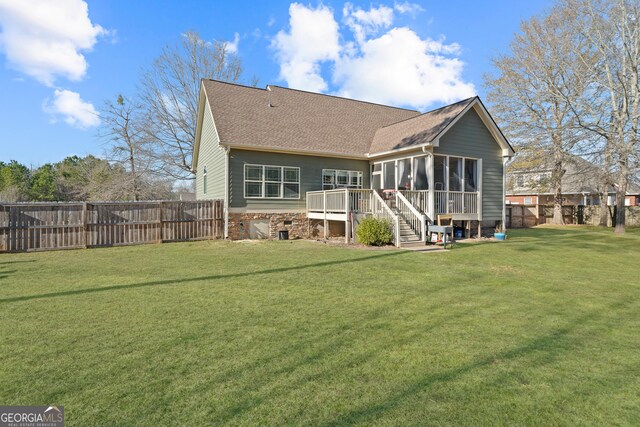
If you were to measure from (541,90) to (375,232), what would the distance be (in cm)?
1647

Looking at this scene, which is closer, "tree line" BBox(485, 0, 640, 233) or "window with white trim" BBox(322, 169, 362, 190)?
"window with white trim" BBox(322, 169, 362, 190)

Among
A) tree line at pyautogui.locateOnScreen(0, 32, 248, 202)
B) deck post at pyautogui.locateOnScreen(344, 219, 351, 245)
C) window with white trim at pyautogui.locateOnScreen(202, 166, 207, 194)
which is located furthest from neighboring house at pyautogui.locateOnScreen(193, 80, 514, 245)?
tree line at pyautogui.locateOnScreen(0, 32, 248, 202)

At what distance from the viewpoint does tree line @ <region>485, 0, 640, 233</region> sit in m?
17.0

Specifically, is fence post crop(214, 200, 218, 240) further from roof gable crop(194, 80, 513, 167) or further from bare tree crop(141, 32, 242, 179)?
bare tree crop(141, 32, 242, 179)

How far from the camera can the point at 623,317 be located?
4.53 metres

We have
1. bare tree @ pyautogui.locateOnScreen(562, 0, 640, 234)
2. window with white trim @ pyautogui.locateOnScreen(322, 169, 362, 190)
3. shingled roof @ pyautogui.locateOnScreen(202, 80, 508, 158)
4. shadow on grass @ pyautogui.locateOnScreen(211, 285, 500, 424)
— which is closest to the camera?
shadow on grass @ pyautogui.locateOnScreen(211, 285, 500, 424)

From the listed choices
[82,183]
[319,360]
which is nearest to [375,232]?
[319,360]

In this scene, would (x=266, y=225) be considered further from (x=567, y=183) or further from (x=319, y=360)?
(x=567, y=183)

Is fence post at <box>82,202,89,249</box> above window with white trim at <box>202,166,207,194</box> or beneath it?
beneath

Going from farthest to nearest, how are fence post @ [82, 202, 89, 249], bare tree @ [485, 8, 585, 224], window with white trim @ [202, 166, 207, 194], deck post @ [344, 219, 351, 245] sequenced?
bare tree @ [485, 8, 585, 224] → window with white trim @ [202, 166, 207, 194] → deck post @ [344, 219, 351, 245] → fence post @ [82, 202, 89, 249]

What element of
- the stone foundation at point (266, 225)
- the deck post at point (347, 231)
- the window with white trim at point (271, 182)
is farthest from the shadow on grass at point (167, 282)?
the window with white trim at point (271, 182)

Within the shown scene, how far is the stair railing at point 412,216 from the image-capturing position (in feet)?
39.6

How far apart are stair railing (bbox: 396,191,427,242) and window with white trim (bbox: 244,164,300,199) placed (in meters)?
4.66

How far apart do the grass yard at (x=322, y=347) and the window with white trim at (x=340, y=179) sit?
907cm
